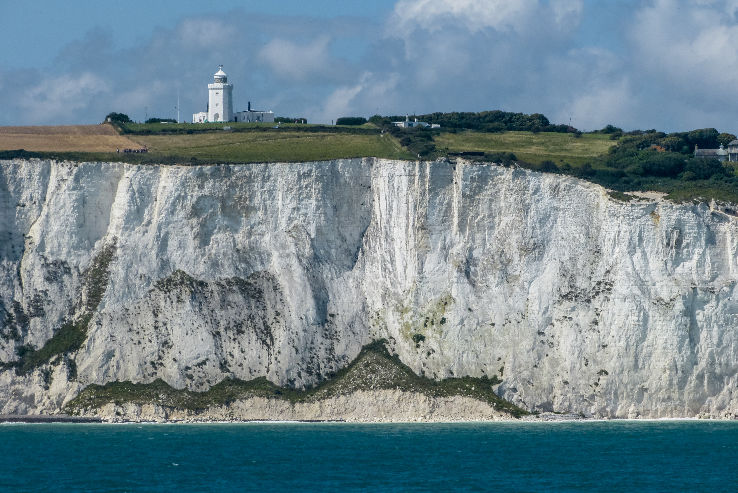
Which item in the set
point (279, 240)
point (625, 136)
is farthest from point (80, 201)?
point (625, 136)

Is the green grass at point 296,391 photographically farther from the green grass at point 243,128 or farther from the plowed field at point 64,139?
the green grass at point 243,128

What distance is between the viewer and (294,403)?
311ft

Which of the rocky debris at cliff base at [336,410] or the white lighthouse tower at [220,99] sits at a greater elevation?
the white lighthouse tower at [220,99]

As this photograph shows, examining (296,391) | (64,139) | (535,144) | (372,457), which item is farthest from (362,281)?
(64,139)

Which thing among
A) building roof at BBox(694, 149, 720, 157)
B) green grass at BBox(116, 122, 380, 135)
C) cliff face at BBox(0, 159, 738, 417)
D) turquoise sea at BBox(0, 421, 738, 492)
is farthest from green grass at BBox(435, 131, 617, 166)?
turquoise sea at BBox(0, 421, 738, 492)

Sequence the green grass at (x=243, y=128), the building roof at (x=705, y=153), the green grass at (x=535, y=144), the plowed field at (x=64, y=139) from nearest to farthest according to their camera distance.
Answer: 1. the green grass at (x=535, y=144)
2. the plowed field at (x=64, y=139)
3. the green grass at (x=243, y=128)
4. the building roof at (x=705, y=153)

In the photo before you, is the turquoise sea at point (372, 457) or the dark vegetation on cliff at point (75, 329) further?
the dark vegetation on cliff at point (75, 329)

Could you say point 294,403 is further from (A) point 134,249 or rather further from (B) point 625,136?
(B) point 625,136

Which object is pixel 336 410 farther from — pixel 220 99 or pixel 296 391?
pixel 220 99

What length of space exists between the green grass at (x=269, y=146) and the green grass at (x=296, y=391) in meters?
16.6

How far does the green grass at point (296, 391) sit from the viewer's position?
94.5 meters

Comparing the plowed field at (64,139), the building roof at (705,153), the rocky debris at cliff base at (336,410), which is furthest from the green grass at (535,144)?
the plowed field at (64,139)

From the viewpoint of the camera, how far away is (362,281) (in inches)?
3986

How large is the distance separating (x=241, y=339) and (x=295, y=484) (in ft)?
91.5
